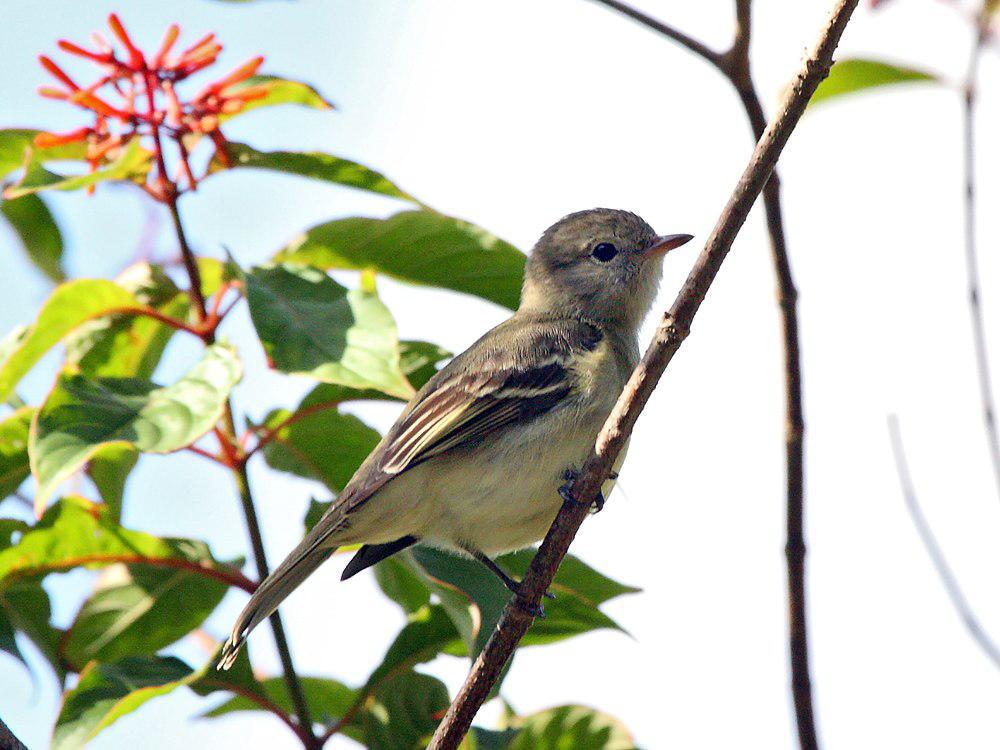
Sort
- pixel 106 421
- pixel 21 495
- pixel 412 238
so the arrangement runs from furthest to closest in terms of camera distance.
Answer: pixel 21 495
pixel 412 238
pixel 106 421

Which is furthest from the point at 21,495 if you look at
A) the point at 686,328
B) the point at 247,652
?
the point at 686,328

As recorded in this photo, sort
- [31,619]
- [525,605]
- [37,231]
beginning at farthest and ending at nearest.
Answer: [37,231], [31,619], [525,605]

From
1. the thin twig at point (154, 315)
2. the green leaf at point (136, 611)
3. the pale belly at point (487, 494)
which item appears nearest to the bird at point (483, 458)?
the pale belly at point (487, 494)

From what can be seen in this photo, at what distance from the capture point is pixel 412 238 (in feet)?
12.5

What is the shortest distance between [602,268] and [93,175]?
2.35 metres

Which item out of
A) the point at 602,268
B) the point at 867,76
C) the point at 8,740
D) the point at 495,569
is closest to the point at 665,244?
the point at 602,268

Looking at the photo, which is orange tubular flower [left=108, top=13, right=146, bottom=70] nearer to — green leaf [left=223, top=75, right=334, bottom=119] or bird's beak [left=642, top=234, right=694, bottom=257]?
green leaf [left=223, top=75, right=334, bottom=119]

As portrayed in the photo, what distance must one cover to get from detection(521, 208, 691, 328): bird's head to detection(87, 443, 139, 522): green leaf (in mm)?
1855

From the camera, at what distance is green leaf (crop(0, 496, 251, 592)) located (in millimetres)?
3576

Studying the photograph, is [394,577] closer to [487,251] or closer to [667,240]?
[487,251]

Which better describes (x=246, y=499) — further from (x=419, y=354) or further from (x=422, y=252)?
(x=422, y=252)

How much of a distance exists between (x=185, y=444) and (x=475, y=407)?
4.18ft

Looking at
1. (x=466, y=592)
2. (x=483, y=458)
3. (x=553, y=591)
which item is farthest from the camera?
(x=483, y=458)

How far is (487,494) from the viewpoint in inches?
155
